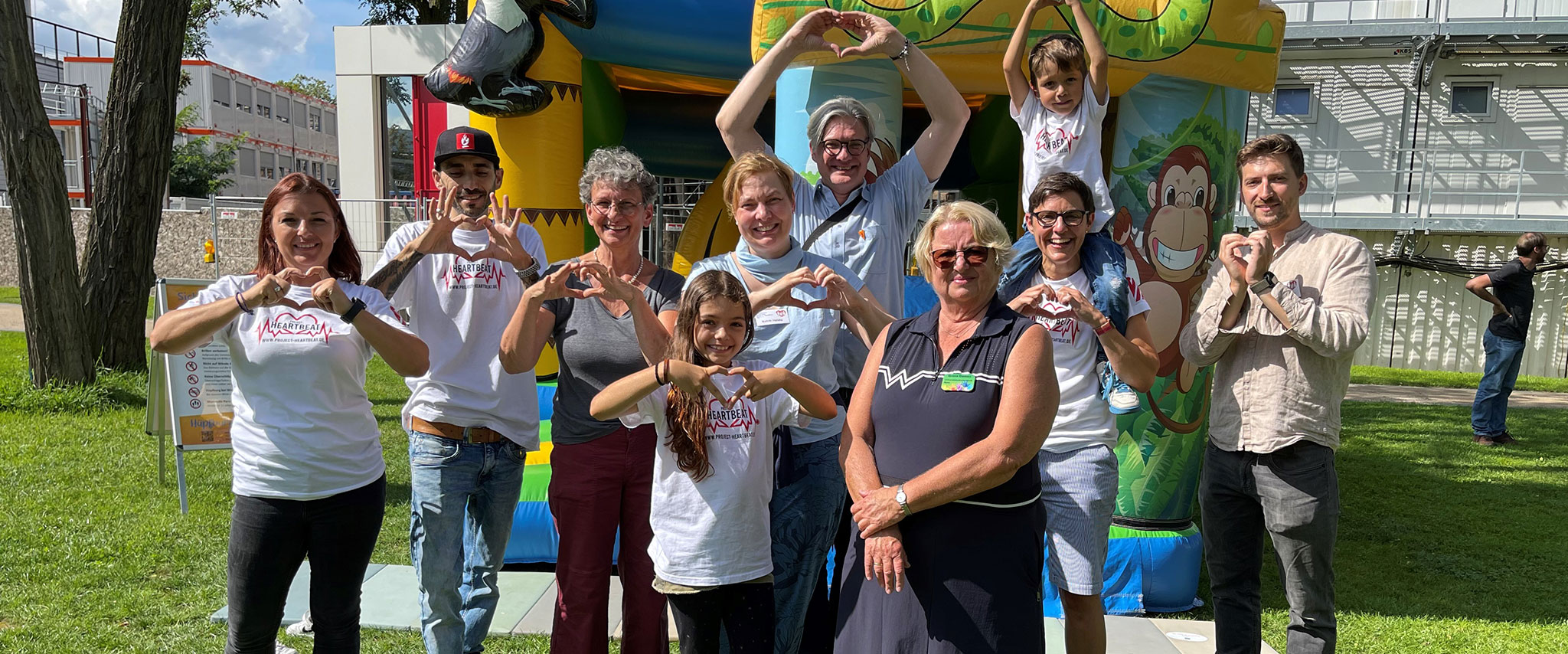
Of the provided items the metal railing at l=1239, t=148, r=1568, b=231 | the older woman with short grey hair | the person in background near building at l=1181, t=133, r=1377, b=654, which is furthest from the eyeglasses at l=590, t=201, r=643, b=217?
the metal railing at l=1239, t=148, r=1568, b=231

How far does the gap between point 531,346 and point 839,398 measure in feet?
2.88

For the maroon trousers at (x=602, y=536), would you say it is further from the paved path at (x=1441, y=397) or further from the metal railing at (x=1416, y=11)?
the metal railing at (x=1416, y=11)

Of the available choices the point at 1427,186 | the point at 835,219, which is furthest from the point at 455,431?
the point at 1427,186

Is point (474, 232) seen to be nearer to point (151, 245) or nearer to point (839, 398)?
point (839, 398)

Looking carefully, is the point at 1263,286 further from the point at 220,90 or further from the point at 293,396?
the point at 220,90

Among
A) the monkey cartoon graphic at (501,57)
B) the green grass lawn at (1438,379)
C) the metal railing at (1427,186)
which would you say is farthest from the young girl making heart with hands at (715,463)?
the metal railing at (1427,186)

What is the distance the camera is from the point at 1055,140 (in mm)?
2828

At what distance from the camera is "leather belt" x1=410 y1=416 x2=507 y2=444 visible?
277 cm

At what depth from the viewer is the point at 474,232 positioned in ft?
9.46

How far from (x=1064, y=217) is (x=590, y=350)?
1324 mm

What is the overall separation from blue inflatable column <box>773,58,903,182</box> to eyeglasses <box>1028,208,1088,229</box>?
1.13 metres

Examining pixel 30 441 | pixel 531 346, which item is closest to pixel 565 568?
pixel 531 346

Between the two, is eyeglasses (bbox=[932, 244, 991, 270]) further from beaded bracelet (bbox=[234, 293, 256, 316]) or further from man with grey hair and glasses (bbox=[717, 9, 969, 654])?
beaded bracelet (bbox=[234, 293, 256, 316])

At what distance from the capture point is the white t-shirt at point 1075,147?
2.79m
